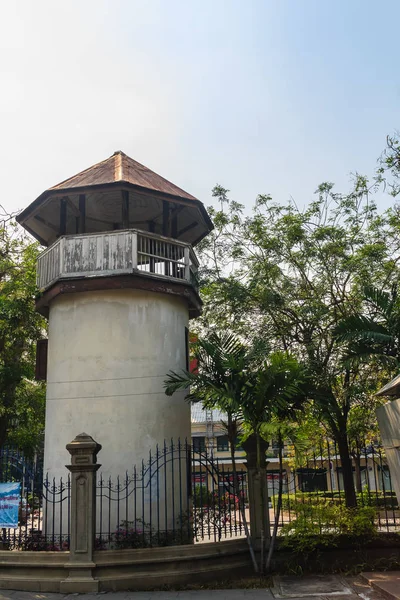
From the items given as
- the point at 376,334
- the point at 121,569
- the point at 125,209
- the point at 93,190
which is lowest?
the point at 121,569

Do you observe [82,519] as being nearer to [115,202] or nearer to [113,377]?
[113,377]

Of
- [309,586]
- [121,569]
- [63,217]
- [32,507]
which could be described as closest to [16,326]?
[63,217]

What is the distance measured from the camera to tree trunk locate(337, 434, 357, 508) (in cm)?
1442

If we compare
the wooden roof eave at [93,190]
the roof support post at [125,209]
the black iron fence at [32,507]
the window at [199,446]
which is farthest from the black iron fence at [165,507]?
the wooden roof eave at [93,190]

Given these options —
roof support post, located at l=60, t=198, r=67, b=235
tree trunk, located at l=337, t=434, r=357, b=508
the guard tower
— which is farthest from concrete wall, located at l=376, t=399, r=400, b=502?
roof support post, located at l=60, t=198, r=67, b=235

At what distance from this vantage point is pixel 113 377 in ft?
43.8

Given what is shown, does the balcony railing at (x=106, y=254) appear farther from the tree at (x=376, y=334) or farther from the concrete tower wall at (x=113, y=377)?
the tree at (x=376, y=334)

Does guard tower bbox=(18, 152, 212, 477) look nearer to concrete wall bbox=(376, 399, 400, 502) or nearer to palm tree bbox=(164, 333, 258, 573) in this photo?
palm tree bbox=(164, 333, 258, 573)

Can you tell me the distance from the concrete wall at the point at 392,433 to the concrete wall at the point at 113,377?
5.58 metres

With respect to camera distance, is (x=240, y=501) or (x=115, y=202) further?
(x=115, y=202)

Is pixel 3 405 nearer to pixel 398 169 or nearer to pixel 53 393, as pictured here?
pixel 53 393

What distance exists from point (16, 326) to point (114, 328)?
15.5 feet

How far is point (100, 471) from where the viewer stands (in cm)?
1271

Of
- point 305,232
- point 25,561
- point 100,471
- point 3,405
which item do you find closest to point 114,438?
point 100,471
